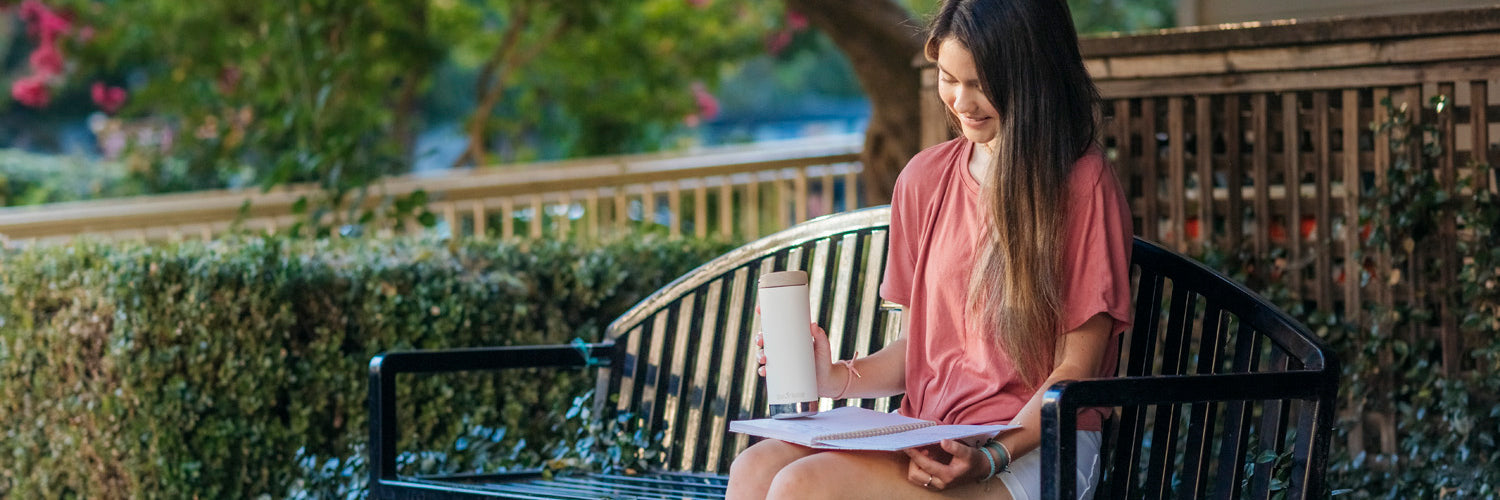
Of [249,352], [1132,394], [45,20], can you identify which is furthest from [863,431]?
[45,20]

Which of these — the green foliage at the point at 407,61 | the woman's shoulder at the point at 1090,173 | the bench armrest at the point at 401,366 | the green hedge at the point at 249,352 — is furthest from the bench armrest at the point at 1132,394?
the green foliage at the point at 407,61

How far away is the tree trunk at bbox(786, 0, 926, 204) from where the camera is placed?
21.9 ft

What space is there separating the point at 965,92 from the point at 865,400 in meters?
0.95

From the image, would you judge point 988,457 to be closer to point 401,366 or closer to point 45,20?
point 401,366

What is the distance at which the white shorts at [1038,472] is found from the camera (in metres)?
2.28

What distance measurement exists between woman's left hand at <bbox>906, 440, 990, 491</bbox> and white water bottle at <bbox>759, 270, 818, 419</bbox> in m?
0.26

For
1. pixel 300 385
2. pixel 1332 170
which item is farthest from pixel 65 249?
pixel 1332 170

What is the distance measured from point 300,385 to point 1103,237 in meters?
2.64

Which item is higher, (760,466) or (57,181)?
(57,181)

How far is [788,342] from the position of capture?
244 centimetres

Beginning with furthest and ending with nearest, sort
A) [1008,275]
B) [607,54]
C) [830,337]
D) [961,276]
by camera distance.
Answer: [607,54] < [830,337] < [961,276] < [1008,275]

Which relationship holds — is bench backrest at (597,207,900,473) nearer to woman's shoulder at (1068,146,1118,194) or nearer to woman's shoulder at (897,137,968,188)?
woman's shoulder at (897,137,968,188)

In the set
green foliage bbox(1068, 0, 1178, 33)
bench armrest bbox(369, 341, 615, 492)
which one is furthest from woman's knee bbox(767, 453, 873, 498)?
green foliage bbox(1068, 0, 1178, 33)

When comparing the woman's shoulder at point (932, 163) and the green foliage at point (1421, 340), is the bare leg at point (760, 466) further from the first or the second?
the green foliage at point (1421, 340)
